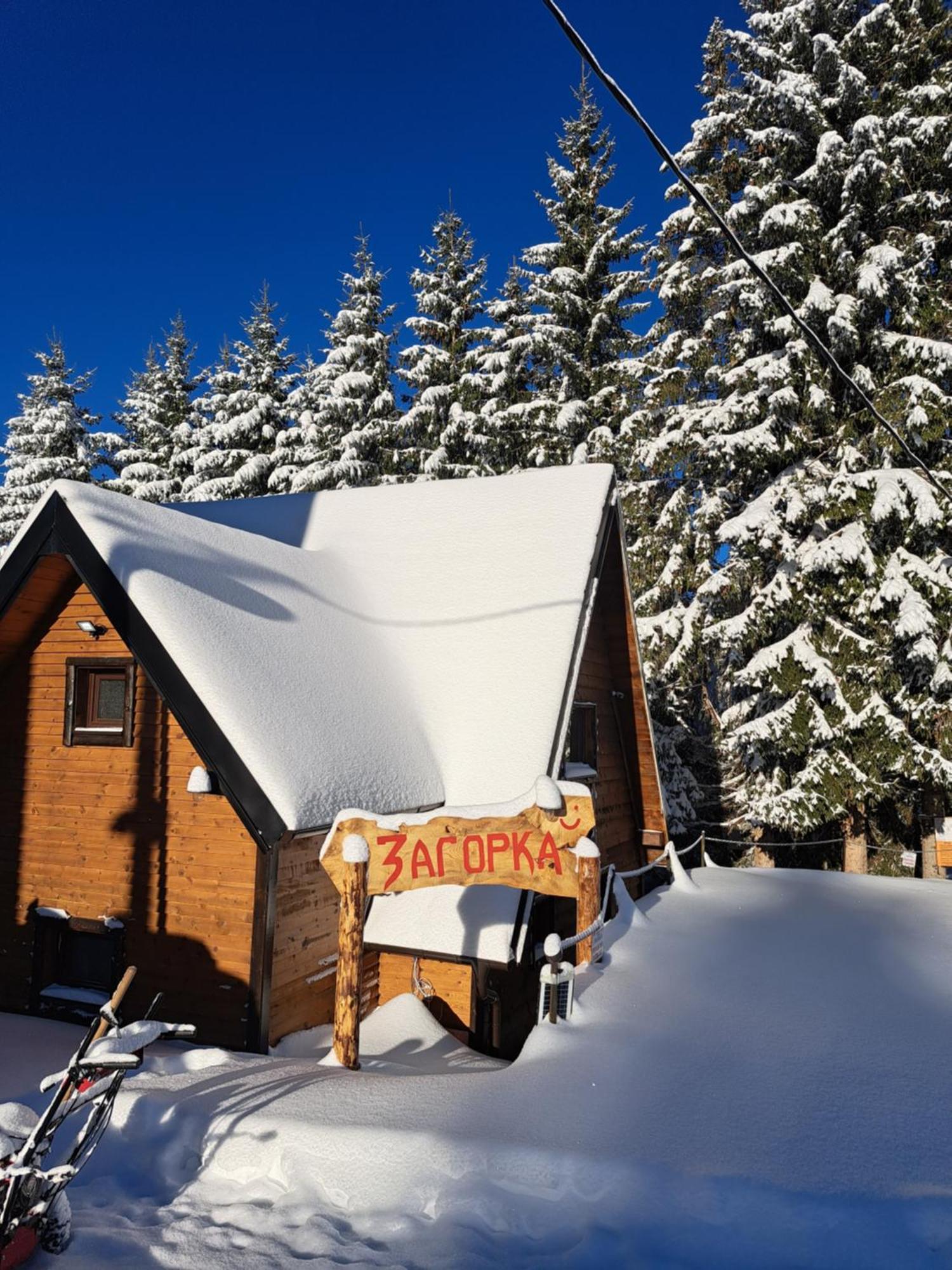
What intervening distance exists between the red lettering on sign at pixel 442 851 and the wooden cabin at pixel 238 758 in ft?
5.47

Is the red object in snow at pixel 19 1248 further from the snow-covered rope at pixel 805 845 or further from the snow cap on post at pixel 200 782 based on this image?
the snow-covered rope at pixel 805 845

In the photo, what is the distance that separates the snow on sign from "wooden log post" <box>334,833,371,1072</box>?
0.07 meters

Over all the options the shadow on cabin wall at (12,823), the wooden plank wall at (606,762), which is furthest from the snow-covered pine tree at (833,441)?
the shadow on cabin wall at (12,823)

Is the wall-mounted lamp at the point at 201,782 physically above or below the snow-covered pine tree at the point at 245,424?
below

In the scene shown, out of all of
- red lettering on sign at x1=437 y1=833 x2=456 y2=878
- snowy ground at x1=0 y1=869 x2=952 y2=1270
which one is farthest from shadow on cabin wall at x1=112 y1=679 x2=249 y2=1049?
red lettering on sign at x1=437 y1=833 x2=456 y2=878

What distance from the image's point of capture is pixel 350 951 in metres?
6.05

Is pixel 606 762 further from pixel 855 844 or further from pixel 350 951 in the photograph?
pixel 350 951

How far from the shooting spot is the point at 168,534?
9.60 m

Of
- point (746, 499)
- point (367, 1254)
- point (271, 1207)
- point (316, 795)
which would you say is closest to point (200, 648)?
point (316, 795)

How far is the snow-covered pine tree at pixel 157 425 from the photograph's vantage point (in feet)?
107

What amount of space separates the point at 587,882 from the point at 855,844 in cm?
1258

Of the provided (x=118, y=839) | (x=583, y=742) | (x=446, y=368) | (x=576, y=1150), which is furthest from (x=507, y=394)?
(x=576, y=1150)

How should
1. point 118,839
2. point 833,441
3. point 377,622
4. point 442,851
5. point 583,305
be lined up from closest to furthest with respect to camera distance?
point 442,851 < point 118,839 < point 377,622 < point 833,441 < point 583,305

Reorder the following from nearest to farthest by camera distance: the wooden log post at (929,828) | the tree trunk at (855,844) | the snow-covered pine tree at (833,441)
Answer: the snow-covered pine tree at (833,441) → the wooden log post at (929,828) → the tree trunk at (855,844)
